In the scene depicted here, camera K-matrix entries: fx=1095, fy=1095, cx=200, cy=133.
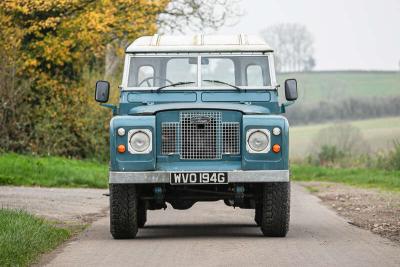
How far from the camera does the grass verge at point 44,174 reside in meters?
24.9

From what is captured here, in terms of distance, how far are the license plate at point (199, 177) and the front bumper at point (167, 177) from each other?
0.06 meters

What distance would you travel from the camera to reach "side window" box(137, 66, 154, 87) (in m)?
14.2

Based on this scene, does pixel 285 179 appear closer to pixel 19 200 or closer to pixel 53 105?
pixel 19 200

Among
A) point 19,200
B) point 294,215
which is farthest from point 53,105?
point 294,215

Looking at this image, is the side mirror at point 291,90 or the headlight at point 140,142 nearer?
the headlight at point 140,142

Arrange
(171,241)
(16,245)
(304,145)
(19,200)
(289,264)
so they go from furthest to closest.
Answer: (304,145)
(19,200)
(171,241)
(16,245)
(289,264)

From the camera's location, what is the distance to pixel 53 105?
106 feet

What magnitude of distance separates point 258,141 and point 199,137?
2.31 feet

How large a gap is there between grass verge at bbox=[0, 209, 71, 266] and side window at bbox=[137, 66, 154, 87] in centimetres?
220

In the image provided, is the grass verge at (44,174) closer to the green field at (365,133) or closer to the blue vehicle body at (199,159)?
the blue vehicle body at (199,159)

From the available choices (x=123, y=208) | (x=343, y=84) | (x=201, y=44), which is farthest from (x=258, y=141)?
(x=343, y=84)

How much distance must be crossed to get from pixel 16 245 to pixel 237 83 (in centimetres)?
457

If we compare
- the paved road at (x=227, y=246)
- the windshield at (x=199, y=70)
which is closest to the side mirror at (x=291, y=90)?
the windshield at (x=199, y=70)

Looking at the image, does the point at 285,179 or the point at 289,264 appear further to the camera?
the point at 285,179
